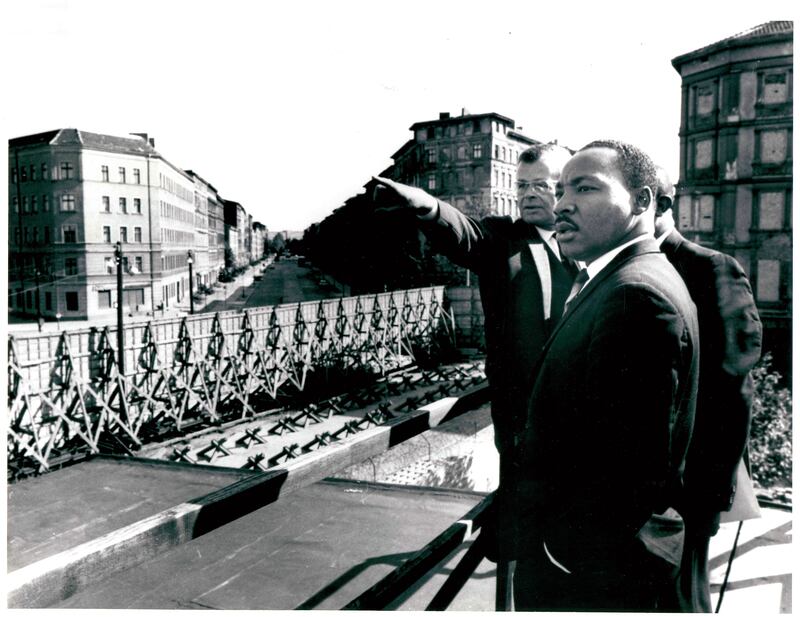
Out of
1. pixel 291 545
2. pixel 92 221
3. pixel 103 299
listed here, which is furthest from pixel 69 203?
pixel 103 299

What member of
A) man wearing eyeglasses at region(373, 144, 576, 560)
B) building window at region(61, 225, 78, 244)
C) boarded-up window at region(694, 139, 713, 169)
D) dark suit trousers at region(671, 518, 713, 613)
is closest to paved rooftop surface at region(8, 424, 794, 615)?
dark suit trousers at region(671, 518, 713, 613)

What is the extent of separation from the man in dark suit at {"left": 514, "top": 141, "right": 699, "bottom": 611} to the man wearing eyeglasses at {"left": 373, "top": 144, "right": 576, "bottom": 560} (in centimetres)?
21

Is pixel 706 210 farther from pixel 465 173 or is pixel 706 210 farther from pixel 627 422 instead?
pixel 465 173

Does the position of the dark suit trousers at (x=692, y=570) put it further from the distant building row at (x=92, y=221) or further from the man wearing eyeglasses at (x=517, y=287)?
the distant building row at (x=92, y=221)

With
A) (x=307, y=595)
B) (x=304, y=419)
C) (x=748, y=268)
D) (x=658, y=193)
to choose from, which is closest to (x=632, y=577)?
(x=658, y=193)

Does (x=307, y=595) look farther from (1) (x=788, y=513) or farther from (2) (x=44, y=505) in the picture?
(2) (x=44, y=505)

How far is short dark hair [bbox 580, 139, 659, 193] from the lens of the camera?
1.37m

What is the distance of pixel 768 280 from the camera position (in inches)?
161

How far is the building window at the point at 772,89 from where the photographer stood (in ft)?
10.5

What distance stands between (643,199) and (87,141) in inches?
144

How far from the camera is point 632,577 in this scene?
1312mm

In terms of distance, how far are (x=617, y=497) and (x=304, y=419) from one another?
11798 mm

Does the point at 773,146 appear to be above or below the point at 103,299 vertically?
above

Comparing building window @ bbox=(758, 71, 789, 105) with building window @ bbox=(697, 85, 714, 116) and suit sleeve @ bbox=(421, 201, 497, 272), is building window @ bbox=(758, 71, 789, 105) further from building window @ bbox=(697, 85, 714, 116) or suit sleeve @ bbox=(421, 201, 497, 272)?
suit sleeve @ bbox=(421, 201, 497, 272)
